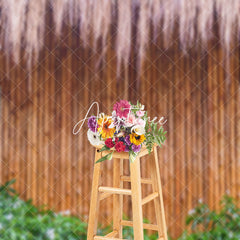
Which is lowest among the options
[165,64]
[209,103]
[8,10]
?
[209,103]

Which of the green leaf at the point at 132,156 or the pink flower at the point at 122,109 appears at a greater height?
the pink flower at the point at 122,109

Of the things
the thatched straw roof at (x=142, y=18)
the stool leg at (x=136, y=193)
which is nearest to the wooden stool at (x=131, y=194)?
the stool leg at (x=136, y=193)

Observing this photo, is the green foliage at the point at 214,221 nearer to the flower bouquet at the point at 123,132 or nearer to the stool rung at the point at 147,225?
the stool rung at the point at 147,225

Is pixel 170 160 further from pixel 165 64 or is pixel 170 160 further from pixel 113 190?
pixel 113 190

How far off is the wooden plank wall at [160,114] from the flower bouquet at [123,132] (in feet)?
3.31

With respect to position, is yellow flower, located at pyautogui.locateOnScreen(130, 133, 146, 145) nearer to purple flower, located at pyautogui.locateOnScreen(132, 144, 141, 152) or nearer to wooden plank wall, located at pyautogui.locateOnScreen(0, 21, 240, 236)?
purple flower, located at pyautogui.locateOnScreen(132, 144, 141, 152)

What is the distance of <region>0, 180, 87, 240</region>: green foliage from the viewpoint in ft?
8.74

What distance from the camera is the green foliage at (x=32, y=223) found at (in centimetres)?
266

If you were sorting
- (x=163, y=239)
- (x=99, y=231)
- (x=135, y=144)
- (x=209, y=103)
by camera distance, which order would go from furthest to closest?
(x=209, y=103), (x=99, y=231), (x=163, y=239), (x=135, y=144)

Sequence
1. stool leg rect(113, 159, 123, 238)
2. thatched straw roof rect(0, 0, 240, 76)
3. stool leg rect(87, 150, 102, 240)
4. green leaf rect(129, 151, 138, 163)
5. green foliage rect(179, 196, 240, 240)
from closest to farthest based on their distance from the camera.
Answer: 1. green leaf rect(129, 151, 138, 163)
2. stool leg rect(87, 150, 102, 240)
3. stool leg rect(113, 159, 123, 238)
4. green foliage rect(179, 196, 240, 240)
5. thatched straw roof rect(0, 0, 240, 76)

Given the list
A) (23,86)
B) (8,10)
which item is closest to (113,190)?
(23,86)

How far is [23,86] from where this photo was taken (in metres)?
3.07

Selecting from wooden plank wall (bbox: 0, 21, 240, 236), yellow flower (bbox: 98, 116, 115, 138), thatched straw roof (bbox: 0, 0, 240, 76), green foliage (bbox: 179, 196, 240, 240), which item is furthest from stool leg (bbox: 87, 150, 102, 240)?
thatched straw roof (bbox: 0, 0, 240, 76)

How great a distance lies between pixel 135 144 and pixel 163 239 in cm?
56
